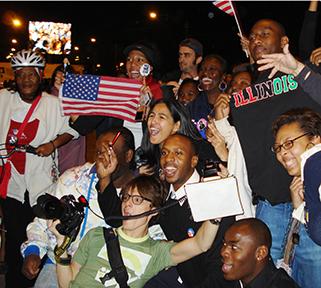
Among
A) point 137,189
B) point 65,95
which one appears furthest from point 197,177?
point 65,95

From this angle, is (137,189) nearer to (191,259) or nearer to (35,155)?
(191,259)

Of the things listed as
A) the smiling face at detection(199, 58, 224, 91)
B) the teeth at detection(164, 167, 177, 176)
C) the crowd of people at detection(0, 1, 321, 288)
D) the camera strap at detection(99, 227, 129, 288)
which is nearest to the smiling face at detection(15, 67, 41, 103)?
the crowd of people at detection(0, 1, 321, 288)

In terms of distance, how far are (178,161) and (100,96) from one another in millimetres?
1833

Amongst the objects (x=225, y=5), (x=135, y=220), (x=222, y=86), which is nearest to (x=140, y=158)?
(x=135, y=220)

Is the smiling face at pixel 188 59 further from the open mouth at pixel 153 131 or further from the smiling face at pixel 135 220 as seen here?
the smiling face at pixel 135 220

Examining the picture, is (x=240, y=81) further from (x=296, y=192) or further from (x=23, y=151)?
(x=23, y=151)

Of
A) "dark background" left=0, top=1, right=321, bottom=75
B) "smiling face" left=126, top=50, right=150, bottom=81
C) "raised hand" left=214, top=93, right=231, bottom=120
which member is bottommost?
"raised hand" left=214, top=93, right=231, bottom=120

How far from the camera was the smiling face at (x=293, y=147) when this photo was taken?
127 inches

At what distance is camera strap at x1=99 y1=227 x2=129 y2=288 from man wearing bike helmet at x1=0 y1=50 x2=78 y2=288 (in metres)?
1.95

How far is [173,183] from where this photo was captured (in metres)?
3.88

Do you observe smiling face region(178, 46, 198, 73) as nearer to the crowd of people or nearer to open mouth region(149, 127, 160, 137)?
the crowd of people

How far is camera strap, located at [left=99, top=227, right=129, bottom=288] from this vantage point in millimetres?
3439

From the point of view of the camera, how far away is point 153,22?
3684 centimetres

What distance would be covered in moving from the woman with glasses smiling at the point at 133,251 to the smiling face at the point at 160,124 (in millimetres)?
760
